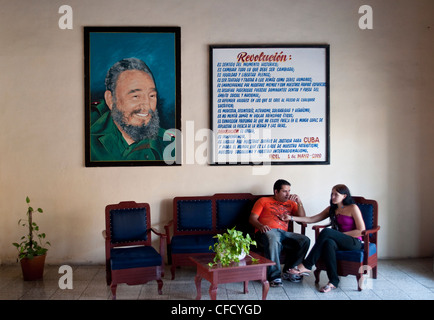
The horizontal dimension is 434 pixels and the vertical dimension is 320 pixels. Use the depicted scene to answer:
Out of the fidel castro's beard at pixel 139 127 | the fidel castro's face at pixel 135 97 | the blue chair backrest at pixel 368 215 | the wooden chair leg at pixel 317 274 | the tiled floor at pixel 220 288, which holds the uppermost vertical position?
the fidel castro's face at pixel 135 97

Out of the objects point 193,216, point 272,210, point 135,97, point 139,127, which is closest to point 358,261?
point 272,210

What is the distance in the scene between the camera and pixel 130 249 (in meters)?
4.97

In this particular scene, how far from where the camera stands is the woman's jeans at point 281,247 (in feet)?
16.2

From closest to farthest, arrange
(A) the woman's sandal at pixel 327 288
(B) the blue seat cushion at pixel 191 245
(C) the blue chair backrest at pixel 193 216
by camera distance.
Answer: (A) the woman's sandal at pixel 327 288
(B) the blue seat cushion at pixel 191 245
(C) the blue chair backrest at pixel 193 216

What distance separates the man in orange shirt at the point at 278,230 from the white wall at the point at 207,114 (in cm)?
57

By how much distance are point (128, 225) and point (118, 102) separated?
5.51ft

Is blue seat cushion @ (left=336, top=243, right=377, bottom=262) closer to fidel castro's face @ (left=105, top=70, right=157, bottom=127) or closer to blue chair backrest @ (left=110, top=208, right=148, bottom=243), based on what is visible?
blue chair backrest @ (left=110, top=208, right=148, bottom=243)

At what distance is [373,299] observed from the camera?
445 cm

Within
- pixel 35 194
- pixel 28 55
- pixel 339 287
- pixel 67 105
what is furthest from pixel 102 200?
pixel 339 287

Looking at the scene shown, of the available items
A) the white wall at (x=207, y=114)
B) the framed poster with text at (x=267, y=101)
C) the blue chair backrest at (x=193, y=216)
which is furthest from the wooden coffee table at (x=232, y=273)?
the framed poster with text at (x=267, y=101)

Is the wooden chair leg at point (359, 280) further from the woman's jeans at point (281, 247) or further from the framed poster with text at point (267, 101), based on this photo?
the framed poster with text at point (267, 101)

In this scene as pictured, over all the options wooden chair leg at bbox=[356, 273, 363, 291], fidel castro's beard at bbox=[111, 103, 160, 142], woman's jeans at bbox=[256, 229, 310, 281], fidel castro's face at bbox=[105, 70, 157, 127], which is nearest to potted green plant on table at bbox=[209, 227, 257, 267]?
woman's jeans at bbox=[256, 229, 310, 281]

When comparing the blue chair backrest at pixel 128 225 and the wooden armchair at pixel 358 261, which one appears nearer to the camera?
the wooden armchair at pixel 358 261
